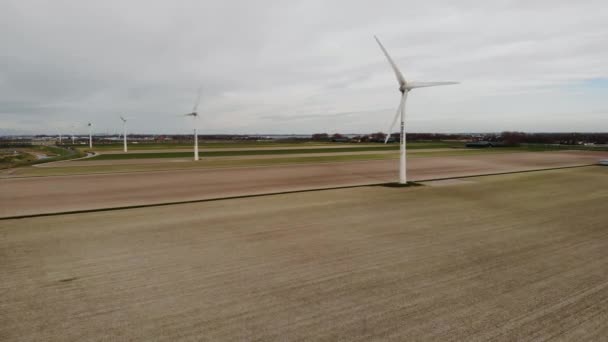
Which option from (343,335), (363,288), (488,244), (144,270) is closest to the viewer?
(343,335)

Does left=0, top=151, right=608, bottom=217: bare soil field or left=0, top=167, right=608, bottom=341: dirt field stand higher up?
left=0, top=151, right=608, bottom=217: bare soil field

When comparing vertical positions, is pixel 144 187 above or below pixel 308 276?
above

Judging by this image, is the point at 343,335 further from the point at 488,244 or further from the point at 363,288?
the point at 488,244

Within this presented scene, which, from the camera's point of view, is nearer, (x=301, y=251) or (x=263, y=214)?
(x=301, y=251)

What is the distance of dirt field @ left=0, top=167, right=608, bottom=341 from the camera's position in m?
8.81

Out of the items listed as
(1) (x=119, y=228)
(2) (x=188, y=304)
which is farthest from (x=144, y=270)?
(1) (x=119, y=228)

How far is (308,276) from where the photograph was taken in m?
12.1

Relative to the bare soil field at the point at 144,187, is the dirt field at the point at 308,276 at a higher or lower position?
lower

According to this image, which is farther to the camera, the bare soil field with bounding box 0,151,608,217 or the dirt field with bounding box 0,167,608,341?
the bare soil field with bounding box 0,151,608,217

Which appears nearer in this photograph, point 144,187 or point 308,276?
point 308,276

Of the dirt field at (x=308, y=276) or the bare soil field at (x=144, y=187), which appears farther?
the bare soil field at (x=144, y=187)

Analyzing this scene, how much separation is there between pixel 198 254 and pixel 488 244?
12.5m

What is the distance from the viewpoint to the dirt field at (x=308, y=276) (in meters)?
8.81

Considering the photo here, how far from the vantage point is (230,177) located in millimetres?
41969
